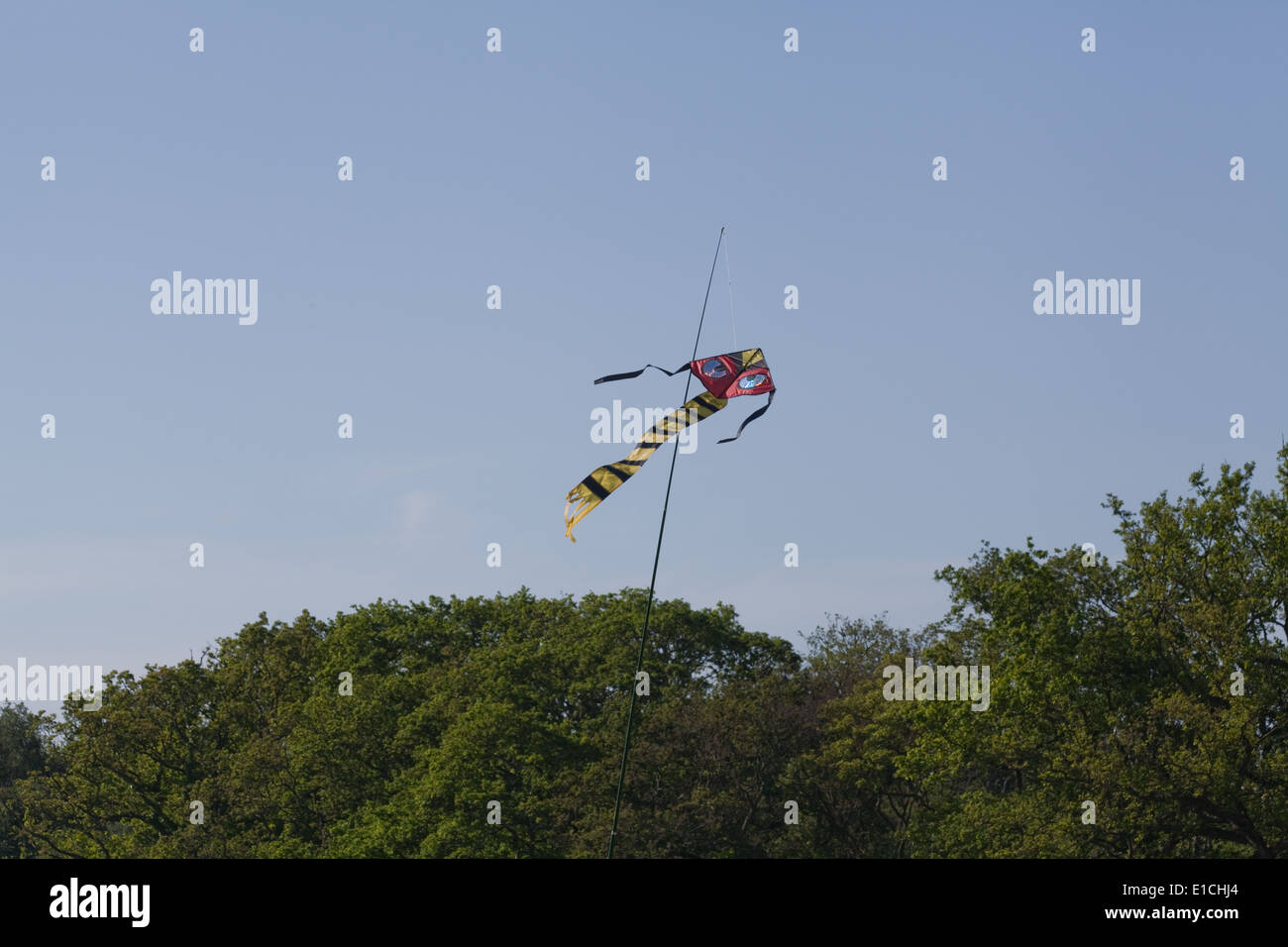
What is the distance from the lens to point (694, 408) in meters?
22.6

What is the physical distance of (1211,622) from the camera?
111 ft

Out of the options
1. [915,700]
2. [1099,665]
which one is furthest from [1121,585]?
[915,700]

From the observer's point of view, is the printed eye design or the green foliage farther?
the green foliage

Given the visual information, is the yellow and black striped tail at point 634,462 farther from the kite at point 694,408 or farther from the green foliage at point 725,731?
the green foliage at point 725,731

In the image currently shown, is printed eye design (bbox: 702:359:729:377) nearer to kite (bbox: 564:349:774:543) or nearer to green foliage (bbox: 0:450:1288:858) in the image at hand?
kite (bbox: 564:349:774:543)

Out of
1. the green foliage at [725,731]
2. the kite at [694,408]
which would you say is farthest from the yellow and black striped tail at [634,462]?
the green foliage at [725,731]

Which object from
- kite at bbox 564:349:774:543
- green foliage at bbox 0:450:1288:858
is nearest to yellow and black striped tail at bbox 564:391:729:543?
kite at bbox 564:349:774:543

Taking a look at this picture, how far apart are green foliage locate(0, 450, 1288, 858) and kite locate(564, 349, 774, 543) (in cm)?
1485

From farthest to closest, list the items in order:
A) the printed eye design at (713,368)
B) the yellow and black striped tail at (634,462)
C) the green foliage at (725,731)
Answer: the green foliage at (725,731) → the printed eye design at (713,368) → the yellow and black striped tail at (634,462)

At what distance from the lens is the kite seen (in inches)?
800

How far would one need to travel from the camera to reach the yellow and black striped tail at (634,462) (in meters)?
20.2

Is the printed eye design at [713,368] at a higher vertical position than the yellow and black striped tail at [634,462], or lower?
higher

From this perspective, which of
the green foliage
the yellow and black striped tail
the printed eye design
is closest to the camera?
the yellow and black striped tail
